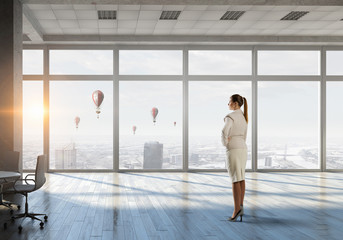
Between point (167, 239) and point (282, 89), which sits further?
point (282, 89)

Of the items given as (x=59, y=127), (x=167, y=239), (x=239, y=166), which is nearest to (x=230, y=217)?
(x=239, y=166)

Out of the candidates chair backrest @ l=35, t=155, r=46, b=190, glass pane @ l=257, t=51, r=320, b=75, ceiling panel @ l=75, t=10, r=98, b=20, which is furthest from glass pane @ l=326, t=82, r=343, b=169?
chair backrest @ l=35, t=155, r=46, b=190

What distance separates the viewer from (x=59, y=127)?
1016 cm

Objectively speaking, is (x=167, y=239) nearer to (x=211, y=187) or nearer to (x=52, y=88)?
(x=211, y=187)

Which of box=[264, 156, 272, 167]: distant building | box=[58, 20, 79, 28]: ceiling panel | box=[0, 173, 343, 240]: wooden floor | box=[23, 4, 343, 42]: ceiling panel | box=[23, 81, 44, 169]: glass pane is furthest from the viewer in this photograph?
box=[264, 156, 272, 167]: distant building

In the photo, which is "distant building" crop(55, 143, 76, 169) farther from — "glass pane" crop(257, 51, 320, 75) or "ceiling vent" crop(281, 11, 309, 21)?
"ceiling vent" crop(281, 11, 309, 21)

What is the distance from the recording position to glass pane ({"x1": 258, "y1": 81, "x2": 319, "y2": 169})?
10.5 m

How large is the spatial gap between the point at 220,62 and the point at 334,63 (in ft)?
10.9

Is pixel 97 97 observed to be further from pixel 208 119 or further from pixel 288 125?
pixel 288 125

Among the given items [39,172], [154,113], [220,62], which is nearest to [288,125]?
[220,62]

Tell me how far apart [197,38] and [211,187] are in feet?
14.1

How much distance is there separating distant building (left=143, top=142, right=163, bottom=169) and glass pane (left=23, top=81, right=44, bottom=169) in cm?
289

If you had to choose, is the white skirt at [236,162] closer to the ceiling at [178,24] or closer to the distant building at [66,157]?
the ceiling at [178,24]

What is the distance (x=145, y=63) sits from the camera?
1027 cm
